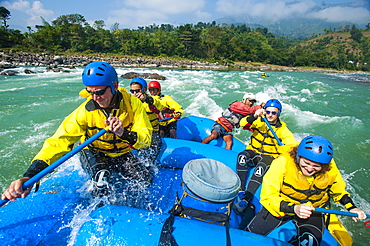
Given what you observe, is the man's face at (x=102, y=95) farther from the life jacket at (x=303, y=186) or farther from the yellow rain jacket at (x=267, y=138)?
the yellow rain jacket at (x=267, y=138)

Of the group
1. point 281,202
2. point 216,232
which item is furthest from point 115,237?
point 281,202

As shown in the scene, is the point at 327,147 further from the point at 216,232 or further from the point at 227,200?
the point at 216,232

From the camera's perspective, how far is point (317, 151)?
6.80ft

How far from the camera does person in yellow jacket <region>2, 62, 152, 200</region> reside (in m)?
2.12

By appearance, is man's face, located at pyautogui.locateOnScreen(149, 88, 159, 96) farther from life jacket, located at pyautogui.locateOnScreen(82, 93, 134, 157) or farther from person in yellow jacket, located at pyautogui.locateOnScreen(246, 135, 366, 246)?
person in yellow jacket, located at pyautogui.locateOnScreen(246, 135, 366, 246)

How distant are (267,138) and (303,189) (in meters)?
1.35

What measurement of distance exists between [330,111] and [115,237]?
552 inches

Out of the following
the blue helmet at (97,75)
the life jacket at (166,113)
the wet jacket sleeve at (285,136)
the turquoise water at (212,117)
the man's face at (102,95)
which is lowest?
the turquoise water at (212,117)

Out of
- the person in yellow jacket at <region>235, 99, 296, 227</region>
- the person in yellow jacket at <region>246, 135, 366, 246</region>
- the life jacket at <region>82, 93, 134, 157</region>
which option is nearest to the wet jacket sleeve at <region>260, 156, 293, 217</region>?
the person in yellow jacket at <region>246, 135, 366, 246</region>

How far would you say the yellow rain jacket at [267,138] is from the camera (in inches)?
136

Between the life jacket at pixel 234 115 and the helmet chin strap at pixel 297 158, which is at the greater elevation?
the helmet chin strap at pixel 297 158

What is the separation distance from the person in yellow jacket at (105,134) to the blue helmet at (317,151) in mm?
1776

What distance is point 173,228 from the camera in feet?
6.04

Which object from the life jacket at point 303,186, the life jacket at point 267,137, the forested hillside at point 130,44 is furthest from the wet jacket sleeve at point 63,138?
the forested hillside at point 130,44
